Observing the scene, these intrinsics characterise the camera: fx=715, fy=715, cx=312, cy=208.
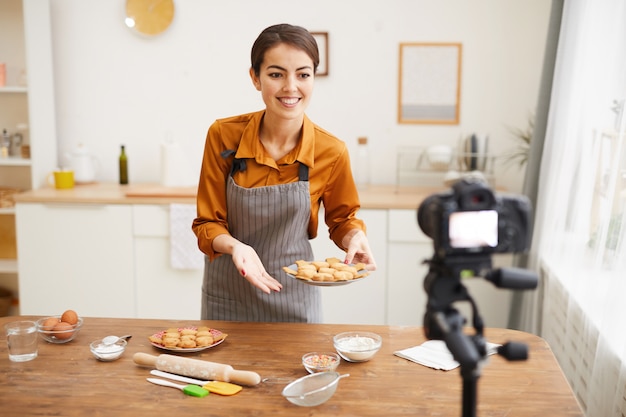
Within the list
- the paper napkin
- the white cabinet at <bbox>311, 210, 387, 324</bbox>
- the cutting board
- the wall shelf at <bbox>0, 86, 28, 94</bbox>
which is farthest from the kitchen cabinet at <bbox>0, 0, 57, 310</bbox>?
the paper napkin

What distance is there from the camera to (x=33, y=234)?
3.75 metres

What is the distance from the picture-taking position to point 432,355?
1.87m

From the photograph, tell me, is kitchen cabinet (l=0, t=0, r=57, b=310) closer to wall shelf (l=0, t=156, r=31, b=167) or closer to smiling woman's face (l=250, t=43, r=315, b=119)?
wall shelf (l=0, t=156, r=31, b=167)

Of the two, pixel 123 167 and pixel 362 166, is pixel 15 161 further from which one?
pixel 362 166

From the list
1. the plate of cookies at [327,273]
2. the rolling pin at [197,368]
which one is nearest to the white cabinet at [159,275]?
the plate of cookies at [327,273]

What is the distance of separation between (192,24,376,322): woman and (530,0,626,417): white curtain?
2.50ft

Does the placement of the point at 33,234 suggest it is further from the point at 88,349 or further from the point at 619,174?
the point at 619,174

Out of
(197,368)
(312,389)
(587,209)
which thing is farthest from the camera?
(587,209)

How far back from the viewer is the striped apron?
7.51ft

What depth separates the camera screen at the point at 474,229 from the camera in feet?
3.67

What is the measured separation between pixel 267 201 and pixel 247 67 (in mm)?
1957

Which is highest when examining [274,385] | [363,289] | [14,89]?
[14,89]

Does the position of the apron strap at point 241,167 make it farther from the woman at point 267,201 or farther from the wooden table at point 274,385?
the wooden table at point 274,385

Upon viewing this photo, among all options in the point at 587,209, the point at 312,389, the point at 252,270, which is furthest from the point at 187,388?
the point at 587,209
